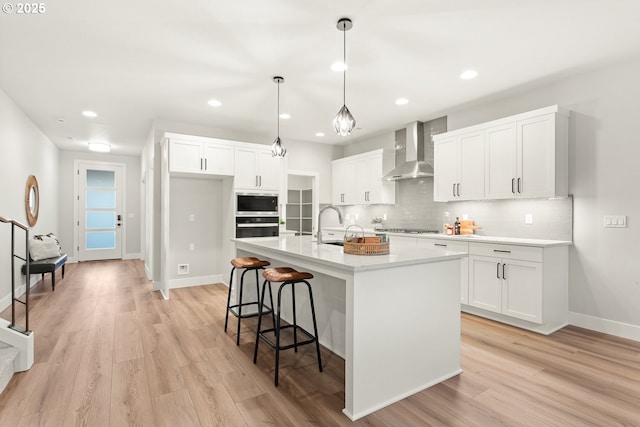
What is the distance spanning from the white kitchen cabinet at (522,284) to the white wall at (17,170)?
5810 mm

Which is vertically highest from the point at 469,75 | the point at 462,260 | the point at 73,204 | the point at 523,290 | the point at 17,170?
the point at 469,75

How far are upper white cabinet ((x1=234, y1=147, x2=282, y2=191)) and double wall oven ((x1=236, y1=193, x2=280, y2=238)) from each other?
0.17 m

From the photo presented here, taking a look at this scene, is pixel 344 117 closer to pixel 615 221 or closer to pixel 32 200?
pixel 615 221

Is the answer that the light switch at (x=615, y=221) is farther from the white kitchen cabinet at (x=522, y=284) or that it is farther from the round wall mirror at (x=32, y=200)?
the round wall mirror at (x=32, y=200)

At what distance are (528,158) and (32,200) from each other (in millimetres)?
7524

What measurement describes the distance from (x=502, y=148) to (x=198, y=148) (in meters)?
4.24

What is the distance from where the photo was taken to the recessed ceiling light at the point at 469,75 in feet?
11.8

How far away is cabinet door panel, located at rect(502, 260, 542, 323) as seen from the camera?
3.43 metres

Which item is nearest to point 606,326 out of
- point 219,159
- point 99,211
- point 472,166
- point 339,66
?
point 472,166

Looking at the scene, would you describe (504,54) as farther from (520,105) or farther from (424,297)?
(424,297)

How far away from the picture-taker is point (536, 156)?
371cm

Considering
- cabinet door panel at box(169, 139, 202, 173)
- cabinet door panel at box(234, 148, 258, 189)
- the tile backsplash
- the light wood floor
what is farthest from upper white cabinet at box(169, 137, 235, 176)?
the tile backsplash

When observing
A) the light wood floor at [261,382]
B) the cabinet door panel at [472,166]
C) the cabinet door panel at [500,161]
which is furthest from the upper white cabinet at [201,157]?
the cabinet door panel at [500,161]

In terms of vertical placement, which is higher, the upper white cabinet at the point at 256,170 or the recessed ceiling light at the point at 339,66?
the recessed ceiling light at the point at 339,66
